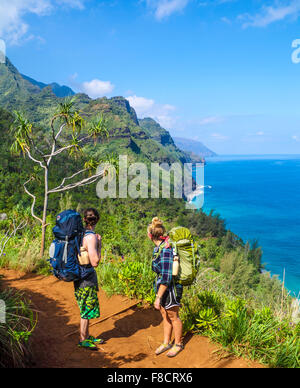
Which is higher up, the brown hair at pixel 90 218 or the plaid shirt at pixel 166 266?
the brown hair at pixel 90 218

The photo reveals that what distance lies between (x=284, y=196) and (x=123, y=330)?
498ft

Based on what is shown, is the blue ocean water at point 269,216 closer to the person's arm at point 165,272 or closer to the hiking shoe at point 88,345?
the hiking shoe at point 88,345

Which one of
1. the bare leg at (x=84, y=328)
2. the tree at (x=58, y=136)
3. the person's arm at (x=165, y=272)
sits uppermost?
the tree at (x=58, y=136)

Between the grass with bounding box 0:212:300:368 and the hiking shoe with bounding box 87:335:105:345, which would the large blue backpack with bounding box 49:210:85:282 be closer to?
the grass with bounding box 0:212:300:368

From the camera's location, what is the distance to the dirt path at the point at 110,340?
2.89 meters

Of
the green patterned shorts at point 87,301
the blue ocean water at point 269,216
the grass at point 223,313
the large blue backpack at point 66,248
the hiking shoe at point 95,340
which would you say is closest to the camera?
the grass at point 223,313

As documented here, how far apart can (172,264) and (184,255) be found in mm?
162

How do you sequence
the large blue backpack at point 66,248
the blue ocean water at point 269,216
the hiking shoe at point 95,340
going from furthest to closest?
the blue ocean water at point 269,216, the hiking shoe at point 95,340, the large blue backpack at point 66,248

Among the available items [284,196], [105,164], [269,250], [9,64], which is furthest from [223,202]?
[9,64]

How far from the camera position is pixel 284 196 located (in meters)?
140

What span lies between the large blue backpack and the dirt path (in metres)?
0.83

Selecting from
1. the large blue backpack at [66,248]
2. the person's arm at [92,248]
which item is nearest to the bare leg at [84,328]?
the large blue backpack at [66,248]
